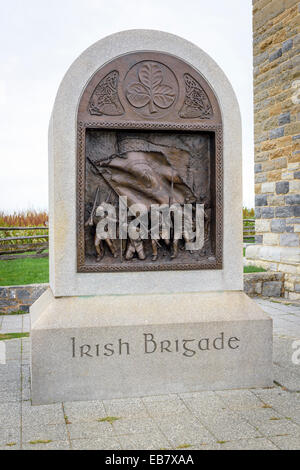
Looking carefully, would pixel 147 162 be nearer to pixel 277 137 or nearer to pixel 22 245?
pixel 277 137

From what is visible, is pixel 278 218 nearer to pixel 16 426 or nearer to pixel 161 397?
pixel 161 397

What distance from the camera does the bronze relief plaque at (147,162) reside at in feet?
11.5

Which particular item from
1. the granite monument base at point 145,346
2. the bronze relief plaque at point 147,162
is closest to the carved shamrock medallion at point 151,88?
the bronze relief plaque at point 147,162

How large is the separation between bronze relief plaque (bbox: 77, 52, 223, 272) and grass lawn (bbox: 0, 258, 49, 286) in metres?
4.08

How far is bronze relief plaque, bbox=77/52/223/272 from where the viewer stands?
3.51 m

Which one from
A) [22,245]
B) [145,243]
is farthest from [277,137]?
[22,245]

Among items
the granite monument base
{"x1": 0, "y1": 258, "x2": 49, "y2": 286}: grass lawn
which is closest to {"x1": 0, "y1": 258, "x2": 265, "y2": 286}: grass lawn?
{"x1": 0, "y1": 258, "x2": 49, "y2": 286}: grass lawn

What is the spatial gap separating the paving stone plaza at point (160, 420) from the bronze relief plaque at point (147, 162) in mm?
963

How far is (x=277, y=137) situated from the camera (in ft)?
27.8

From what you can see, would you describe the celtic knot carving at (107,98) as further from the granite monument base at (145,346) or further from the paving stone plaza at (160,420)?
the paving stone plaza at (160,420)

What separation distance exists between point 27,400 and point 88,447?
86cm

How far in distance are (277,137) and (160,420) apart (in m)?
6.59

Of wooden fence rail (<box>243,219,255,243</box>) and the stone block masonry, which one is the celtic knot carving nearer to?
the stone block masonry

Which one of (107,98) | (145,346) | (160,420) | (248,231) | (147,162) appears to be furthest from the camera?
(248,231)
